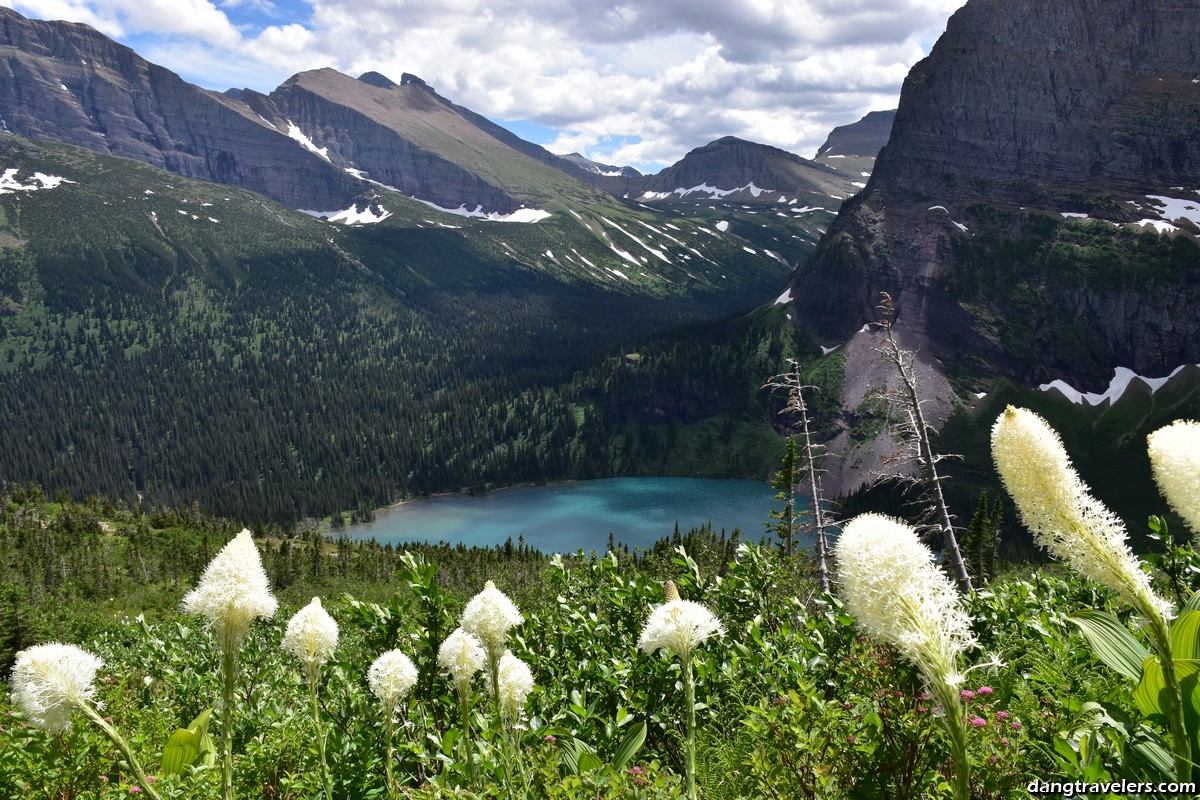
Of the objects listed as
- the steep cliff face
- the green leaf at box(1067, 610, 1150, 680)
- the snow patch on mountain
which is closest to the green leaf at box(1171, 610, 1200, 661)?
the green leaf at box(1067, 610, 1150, 680)

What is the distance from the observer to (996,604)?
26.9 ft

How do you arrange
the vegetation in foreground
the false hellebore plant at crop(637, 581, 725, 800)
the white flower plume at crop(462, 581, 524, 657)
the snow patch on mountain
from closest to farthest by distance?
the vegetation in foreground < the false hellebore plant at crop(637, 581, 725, 800) < the white flower plume at crop(462, 581, 524, 657) < the snow patch on mountain

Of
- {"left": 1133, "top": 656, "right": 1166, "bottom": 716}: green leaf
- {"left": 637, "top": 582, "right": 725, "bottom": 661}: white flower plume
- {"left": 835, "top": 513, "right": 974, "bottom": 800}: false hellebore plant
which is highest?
{"left": 835, "top": 513, "right": 974, "bottom": 800}: false hellebore plant

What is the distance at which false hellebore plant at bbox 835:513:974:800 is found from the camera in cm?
296

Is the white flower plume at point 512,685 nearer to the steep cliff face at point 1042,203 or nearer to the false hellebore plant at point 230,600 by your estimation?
the false hellebore plant at point 230,600

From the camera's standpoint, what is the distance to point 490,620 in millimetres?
4742

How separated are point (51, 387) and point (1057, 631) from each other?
247428 mm

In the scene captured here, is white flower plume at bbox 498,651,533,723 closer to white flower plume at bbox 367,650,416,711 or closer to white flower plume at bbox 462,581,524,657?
white flower plume at bbox 462,581,524,657

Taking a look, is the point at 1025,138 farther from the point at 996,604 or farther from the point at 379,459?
the point at 996,604

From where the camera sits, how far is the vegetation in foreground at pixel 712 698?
3645 millimetres

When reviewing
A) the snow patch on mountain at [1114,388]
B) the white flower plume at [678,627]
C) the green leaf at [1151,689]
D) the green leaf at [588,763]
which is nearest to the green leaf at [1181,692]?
the green leaf at [1151,689]

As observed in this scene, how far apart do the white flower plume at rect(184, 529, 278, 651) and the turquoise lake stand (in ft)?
387

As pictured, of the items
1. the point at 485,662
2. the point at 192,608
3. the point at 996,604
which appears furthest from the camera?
the point at 996,604

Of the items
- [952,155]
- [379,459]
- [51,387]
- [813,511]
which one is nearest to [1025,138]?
[952,155]
